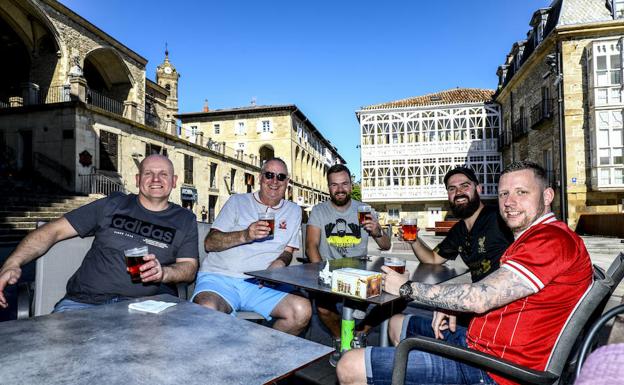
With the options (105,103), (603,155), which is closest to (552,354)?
(603,155)

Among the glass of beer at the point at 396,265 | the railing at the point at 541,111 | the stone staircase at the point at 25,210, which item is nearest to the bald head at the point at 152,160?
the glass of beer at the point at 396,265

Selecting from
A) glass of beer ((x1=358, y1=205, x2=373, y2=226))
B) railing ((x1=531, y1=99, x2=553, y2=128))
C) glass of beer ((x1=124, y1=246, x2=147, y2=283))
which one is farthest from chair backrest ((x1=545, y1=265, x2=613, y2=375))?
railing ((x1=531, y1=99, x2=553, y2=128))

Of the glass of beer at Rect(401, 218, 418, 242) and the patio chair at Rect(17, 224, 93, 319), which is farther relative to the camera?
the glass of beer at Rect(401, 218, 418, 242)

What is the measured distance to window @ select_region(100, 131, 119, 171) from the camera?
64.6 feet

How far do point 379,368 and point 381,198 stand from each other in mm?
31029

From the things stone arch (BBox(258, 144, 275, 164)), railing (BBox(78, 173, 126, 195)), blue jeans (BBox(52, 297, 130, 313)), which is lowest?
blue jeans (BBox(52, 297, 130, 313))

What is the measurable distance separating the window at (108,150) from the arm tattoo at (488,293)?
21355 millimetres

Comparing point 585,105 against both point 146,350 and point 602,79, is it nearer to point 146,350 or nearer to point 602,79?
point 602,79

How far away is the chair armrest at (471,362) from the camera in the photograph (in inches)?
55.6

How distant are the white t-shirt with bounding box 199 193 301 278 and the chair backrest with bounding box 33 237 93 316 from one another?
1.05 meters

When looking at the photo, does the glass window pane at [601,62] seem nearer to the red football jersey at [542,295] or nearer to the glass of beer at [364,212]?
the glass of beer at [364,212]

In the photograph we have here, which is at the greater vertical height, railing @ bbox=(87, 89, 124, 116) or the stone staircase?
railing @ bbox=(87, 89, 124, 116)

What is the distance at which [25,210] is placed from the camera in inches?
539

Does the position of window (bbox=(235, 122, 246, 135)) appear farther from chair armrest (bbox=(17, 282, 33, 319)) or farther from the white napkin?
the white napkin
